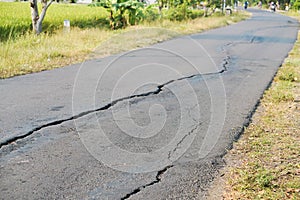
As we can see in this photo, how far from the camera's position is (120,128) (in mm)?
4922

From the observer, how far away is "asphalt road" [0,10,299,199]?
11.5ft

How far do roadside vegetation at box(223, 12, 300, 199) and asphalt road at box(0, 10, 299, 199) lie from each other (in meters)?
0.18

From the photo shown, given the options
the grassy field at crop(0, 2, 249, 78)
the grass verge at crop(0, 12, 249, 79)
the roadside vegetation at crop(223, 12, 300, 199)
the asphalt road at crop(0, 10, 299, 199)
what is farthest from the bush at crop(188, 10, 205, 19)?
the roadside vegetation at crop(223, 12, 300, 199)

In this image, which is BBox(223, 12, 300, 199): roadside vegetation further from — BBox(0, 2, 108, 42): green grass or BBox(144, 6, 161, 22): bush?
BBox(144, 6, 161, 22): bush

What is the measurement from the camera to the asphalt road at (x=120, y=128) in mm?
3500

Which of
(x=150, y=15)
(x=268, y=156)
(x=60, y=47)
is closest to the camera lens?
(x=268, y=156)

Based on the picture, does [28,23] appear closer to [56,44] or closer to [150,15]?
[56,44]

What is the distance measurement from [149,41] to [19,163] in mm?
11390

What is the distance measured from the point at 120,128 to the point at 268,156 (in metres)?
1.75

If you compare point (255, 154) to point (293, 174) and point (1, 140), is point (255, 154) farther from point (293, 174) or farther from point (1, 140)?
point (1, 140)

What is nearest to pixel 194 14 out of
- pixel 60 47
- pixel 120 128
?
pixel 60 47

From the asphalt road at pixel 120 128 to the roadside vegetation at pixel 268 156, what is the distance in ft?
0.58

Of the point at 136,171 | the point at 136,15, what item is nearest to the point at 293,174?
the point at 136,171

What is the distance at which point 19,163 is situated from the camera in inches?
149
